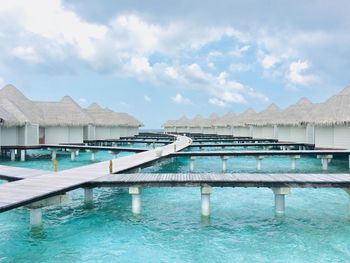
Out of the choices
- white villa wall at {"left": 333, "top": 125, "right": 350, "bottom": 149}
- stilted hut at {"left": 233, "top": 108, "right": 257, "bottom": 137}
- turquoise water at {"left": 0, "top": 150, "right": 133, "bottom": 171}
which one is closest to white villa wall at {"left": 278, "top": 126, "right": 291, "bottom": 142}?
white villa wall at {"left": 333, "top": 125, "right": 350, "bottom": 149}

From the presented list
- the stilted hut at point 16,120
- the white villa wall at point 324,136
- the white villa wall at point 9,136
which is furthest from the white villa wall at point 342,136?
the white villa wall at point 9,136

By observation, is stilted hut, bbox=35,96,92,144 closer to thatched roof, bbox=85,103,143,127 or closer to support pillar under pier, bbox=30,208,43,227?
thatched roof, bbox=85,103,143,127

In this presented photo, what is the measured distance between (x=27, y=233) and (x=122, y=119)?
3225 centimetres

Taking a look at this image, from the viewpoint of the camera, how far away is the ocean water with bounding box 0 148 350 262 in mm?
6848

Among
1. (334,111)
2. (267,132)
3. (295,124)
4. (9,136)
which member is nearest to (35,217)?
(9,136)

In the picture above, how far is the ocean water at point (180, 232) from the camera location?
6.85m

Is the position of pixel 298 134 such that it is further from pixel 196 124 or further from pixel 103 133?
pixel 196 124

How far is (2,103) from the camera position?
24516mm

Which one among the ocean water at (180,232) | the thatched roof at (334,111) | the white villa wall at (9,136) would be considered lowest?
the ocean water at (180,232)

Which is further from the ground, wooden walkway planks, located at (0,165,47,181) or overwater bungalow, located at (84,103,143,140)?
overwater bungalow, located at (84,103,143,140)

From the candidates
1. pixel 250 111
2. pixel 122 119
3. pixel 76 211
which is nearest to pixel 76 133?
Result: pixel 122 119

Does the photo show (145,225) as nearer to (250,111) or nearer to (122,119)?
(122,119)

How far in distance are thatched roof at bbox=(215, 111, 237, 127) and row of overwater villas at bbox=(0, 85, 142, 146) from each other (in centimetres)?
2023

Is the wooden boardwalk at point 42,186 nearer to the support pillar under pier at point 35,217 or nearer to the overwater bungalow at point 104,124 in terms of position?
the support pillar under pier at point 35,217
